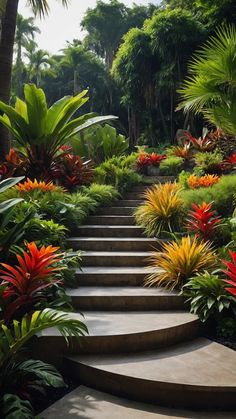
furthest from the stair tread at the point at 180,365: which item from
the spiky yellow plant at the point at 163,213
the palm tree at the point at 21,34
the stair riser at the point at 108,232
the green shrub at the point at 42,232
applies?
the palm tree at the point at 21,34

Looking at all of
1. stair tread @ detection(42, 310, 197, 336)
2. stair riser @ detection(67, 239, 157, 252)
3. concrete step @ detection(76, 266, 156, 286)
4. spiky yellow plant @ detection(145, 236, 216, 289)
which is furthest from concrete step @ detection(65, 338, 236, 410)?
stair riser @ detection(67, 239, 157, 252)

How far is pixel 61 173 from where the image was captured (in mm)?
7504

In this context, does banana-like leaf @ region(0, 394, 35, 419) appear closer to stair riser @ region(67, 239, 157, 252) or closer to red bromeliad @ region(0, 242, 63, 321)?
red bromeliad @ region(0, 242, 63, 321)

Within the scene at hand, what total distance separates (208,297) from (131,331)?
91cm

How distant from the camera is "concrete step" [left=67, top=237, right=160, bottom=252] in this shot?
5.39 metres

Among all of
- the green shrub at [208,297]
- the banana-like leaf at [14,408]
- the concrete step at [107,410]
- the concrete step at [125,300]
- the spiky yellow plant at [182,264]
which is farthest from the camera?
the spiky yellow plant at [182,264]

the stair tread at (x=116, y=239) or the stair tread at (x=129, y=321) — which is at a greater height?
the stair tread at (x=116, y=239)

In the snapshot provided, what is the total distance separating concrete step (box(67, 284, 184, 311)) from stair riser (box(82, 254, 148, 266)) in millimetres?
853

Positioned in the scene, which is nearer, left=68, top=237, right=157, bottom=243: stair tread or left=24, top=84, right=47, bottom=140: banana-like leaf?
left=68, top=237, right=157, bottom=243: stair tread

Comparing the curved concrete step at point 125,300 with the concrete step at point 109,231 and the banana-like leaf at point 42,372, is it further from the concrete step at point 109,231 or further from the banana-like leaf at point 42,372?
the concrete step at point 109,231

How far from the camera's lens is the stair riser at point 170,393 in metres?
2.73

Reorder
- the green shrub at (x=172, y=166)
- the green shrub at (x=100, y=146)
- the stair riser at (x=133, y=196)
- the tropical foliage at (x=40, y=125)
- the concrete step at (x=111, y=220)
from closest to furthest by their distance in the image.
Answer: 1. the concrete step at (x=111, y=220)
2. the tropical foliage at (x=40, y=125)
3. the stair riser at (x=133, y=196)
4. the green shrub at (x=172, y=166)
5. the green shrub at (x=100, y=146)

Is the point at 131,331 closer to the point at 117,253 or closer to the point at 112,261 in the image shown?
the point at 112,261

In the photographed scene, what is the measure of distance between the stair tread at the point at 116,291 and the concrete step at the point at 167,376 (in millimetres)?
864
